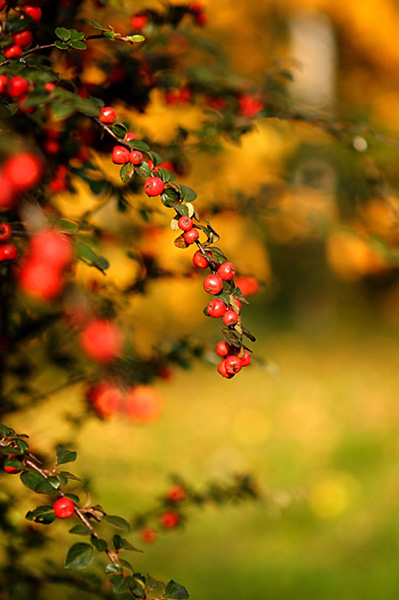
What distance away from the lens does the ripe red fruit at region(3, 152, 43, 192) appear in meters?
1.14

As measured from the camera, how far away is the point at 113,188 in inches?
58.1

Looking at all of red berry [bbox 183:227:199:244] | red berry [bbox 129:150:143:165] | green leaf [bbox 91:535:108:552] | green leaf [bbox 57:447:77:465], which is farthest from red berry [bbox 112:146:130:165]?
green leaf [bbox 91:535:108:552]

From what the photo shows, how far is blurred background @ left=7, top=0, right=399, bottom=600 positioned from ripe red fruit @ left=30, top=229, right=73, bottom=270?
1.85 ft

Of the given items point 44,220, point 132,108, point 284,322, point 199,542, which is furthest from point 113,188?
point 284,322

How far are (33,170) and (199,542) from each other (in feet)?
8.16

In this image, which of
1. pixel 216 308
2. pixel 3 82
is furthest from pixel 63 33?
pixel 216 308

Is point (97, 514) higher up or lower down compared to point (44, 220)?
lower down

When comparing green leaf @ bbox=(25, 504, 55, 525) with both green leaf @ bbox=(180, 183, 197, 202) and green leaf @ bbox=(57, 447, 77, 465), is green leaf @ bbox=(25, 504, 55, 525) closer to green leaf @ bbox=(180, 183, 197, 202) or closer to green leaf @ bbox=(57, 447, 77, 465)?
green leaf @ bbox=(57, 447, 77, 465)

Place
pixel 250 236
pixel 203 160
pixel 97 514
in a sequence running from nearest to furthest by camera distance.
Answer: pixel 97 514, pixel 203 160, pixel 250 236

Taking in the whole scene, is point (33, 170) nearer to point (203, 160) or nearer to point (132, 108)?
point (132, 108)

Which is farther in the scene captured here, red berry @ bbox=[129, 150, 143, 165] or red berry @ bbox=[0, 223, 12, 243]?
red berry @ bbox=[0, 223, 12, 243]

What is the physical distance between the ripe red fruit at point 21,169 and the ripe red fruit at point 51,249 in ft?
0.49

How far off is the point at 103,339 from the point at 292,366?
498 centimetres

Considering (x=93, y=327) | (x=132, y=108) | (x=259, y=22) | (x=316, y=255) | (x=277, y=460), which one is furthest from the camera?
(x=316, y=255)
